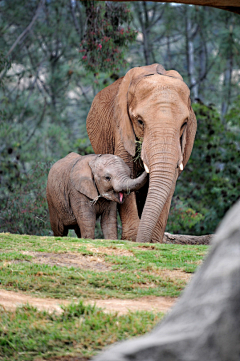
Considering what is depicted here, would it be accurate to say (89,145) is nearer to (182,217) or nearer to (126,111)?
(182,217)

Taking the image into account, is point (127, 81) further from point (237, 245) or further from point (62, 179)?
point (237, 245)

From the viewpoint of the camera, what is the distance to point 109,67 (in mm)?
11727

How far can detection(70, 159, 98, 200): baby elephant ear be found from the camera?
22.8 feet

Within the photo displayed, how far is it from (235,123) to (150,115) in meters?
8.10

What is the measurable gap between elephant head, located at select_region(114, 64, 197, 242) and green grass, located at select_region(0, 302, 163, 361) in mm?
3407

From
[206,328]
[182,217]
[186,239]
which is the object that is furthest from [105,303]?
[182,217]

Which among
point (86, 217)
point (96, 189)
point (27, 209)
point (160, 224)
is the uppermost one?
point (96, 189)

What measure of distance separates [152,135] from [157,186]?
0.72 metres

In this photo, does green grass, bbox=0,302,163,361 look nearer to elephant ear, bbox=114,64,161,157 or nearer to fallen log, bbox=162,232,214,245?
elephant ear, bbox=114,64,161,157

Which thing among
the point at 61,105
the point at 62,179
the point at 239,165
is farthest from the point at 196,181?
the point at 61,105

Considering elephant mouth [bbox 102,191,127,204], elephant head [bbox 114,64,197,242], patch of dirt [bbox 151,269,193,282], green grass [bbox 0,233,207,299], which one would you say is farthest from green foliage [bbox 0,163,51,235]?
patch of dirt [bbox 151,269,193,282]

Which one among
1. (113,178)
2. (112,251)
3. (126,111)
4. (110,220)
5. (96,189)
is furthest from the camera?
(126,111)

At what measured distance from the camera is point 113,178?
6.74 metres

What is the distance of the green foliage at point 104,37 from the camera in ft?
38.1
